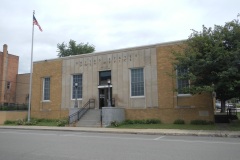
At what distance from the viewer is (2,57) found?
53562 mm

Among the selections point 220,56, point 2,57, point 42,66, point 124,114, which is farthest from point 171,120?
point 2,57

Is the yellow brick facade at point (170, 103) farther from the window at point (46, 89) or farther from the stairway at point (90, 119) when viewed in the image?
the window at point (46, 89)

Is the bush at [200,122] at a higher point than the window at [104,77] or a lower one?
lower

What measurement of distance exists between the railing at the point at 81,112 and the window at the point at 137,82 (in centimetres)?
479

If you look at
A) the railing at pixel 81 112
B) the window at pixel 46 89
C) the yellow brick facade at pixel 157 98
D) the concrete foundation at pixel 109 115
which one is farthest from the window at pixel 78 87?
the concrete foundation at pixel 109 115

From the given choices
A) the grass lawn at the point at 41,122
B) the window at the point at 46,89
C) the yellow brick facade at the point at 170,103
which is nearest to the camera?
the yellow brick facade at the point at 170,103

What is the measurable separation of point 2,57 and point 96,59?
32.1 metres

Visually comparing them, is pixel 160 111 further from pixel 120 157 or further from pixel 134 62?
pixel 120 157

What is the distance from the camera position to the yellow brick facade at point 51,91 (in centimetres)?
3089

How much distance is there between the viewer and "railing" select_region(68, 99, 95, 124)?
26.5 m

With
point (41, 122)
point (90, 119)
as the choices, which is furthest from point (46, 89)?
point (90, 119)

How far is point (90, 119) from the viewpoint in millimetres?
25984

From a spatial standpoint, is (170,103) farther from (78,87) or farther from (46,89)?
(46,89)

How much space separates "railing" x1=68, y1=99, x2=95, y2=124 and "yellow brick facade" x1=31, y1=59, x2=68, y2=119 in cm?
291
